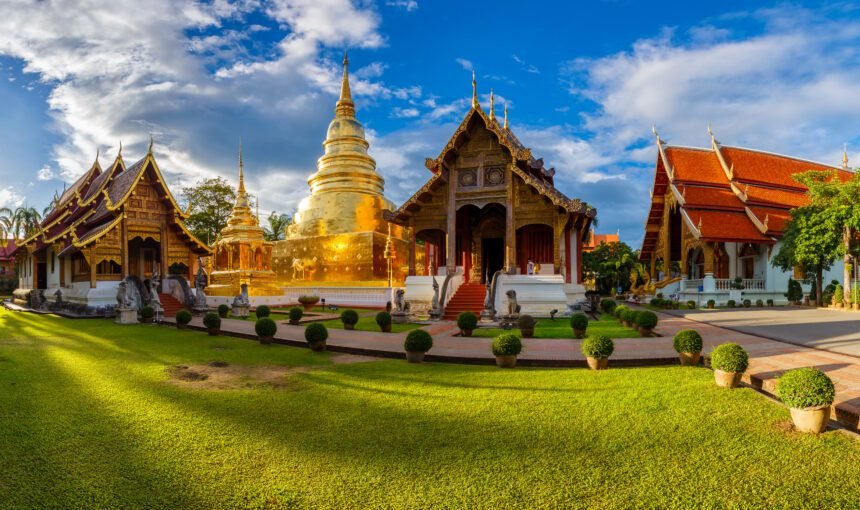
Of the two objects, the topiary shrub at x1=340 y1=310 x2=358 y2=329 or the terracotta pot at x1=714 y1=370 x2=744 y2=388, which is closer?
the terracotta pot at x1=714 y1=370 x2=744 y2=388

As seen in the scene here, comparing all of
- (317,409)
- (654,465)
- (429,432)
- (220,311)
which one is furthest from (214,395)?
(220,311)

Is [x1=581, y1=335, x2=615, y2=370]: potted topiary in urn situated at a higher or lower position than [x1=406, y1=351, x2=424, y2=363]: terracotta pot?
higher

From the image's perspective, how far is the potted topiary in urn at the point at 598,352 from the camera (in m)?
7.37

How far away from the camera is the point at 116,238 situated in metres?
19.0

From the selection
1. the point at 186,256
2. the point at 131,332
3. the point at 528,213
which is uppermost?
the point at 528,213

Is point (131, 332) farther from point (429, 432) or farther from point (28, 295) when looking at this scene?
point (28, 295)

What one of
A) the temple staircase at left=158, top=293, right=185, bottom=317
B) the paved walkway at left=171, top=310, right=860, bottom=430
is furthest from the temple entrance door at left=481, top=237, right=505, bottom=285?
the temple staircase at left=158, top=293, right=185, bottom=317

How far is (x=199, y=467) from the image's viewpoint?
12.7ft

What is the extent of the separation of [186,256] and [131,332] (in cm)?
854

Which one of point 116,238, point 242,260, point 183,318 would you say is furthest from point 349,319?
point 242,260

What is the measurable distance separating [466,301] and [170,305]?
1216 centimetres

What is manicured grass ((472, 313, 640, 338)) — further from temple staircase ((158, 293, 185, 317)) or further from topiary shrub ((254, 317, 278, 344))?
temple staircase ((158, 293, 185, 317))

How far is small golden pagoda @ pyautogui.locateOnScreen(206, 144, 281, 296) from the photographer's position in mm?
26188

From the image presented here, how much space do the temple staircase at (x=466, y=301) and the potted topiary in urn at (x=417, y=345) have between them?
25.1 ft
